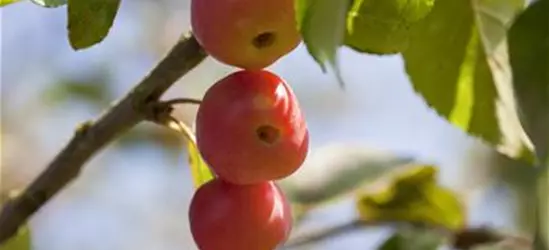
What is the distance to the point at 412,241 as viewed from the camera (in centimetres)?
94

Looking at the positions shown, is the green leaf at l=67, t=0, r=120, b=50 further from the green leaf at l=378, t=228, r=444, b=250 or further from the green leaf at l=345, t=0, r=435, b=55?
the green leaf at l=378, t=228, r=444, b=250

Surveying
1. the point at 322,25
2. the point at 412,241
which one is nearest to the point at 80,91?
the point at 412,241

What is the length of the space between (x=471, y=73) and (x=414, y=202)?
38 centimetres

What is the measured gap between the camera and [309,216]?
106 centimetres

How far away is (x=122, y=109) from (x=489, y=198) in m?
1.70

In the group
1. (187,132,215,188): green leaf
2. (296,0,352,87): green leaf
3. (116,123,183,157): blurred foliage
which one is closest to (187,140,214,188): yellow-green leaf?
(187,132,215,188): green leaf

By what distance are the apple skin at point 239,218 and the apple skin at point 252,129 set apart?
22 millimetres

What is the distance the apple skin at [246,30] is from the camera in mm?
541

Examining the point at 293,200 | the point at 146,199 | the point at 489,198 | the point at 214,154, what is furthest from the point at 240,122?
the point at 146,199

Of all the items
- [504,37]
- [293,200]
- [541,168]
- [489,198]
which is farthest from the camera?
[489,198]

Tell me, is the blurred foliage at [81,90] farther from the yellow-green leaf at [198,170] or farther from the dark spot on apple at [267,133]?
the dark spot on apple at [267,133]

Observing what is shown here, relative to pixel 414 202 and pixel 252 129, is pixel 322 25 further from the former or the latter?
pixel 414 202

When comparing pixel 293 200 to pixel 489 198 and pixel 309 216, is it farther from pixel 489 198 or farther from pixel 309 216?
pixel 489 198

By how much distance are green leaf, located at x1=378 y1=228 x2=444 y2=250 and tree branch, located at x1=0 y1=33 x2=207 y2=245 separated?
323mm
